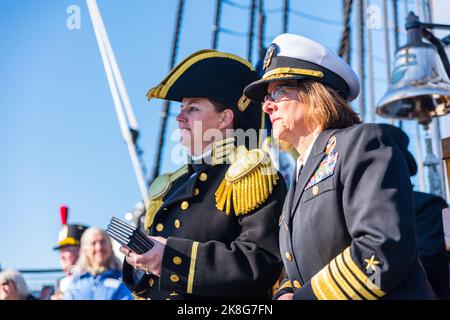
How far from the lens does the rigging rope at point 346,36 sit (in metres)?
5.65

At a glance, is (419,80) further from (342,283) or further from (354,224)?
(342,283)

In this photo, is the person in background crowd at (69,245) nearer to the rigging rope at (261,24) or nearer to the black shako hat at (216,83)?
the rigging rope at (261,24)

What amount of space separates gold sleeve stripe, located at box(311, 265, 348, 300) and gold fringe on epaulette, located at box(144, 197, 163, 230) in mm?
1203

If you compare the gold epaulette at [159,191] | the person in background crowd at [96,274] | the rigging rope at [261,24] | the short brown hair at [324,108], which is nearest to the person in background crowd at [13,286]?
the person in background crowd at [96,274]

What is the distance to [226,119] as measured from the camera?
311cm

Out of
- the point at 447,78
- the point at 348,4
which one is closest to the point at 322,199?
the point at 447,78

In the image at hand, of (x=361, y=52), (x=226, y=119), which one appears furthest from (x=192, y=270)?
(x=361, y=52)

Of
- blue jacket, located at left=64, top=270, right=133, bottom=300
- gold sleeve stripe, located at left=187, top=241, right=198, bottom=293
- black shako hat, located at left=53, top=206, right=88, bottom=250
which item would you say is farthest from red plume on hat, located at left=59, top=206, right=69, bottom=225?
gold sleeve stripe, located at left=187, top=241, right=198, bottom=293

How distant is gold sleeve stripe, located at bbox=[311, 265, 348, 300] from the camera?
202cm

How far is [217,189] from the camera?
292 cm

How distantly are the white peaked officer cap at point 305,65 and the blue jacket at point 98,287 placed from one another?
2354 mm

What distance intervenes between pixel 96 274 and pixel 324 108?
274cm

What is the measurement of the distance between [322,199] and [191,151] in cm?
104

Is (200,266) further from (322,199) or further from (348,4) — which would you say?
(348,4)
